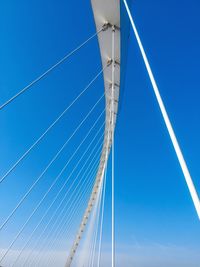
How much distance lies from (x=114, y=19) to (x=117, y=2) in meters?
0.51

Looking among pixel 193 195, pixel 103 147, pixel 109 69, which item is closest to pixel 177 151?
pixel 193 195

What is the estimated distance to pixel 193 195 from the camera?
5.47 ft

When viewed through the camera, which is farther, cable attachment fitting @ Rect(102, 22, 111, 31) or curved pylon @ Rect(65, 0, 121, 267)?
cable attachment fitting @ Rect(102, 22, 111, 31)

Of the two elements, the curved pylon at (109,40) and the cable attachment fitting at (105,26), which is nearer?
the curved pylon at (109,40)

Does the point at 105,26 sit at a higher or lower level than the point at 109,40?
lower

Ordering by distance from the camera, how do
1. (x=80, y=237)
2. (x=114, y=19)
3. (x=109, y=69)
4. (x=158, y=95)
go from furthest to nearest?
1. (x=80, y=237)
2. (x=109, y=69)
3. (x=114, y=19)
4. (x=158, y=95)

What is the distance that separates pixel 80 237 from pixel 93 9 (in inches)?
798

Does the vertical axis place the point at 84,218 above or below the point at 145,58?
above

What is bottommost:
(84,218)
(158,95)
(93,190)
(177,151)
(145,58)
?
(177,151)

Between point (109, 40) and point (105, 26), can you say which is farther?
point (109, 40)

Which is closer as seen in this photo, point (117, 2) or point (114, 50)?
point (117, 2)

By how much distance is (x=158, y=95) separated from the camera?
2809 millimetres

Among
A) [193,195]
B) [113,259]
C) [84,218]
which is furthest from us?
[84,218]

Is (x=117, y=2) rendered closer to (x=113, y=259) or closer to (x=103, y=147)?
(x=113, y=259)
